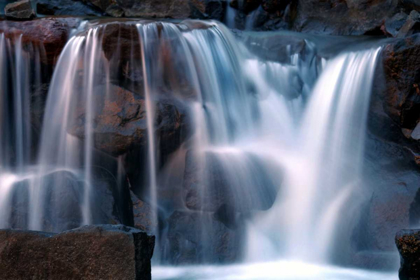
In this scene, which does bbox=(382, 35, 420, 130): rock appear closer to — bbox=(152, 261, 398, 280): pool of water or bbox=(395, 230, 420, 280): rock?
bbox=(152, 261, 398, 280): pool of water

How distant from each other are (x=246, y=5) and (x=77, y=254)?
7513 mm

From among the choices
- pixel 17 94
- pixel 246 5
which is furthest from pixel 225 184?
pixel 246 5

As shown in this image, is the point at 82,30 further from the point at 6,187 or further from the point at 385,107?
the point at 385,107

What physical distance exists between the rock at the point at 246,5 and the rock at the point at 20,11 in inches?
161

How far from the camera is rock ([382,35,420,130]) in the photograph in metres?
6.39

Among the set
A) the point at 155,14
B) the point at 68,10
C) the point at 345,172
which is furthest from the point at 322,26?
the point at 68,10

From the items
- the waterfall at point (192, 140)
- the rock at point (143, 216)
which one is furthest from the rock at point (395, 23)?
the rock at point (143, 216)

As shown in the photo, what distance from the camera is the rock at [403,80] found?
639 centimetres

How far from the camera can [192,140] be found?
254 inches

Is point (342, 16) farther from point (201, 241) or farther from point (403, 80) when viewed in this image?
point (201, 241)

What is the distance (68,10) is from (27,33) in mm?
3094

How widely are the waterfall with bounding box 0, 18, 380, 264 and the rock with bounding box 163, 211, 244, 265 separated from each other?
1 centimetres

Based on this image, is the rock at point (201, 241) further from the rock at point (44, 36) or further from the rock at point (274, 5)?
the rock at point (274, 5)

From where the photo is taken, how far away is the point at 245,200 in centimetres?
585
